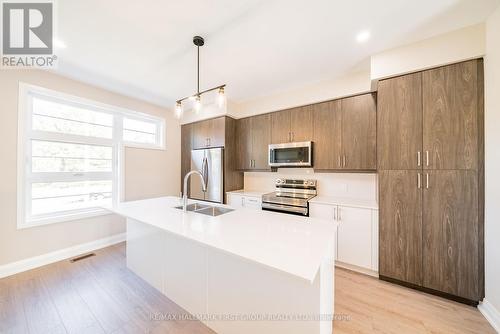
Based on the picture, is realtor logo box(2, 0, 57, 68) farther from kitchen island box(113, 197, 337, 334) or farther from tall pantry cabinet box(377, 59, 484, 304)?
tall pantry cabinet box(377, 59, 484, 304)

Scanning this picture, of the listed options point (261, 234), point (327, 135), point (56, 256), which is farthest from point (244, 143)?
point (56, 256)

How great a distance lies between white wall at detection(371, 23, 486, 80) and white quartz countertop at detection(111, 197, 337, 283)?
1.88m

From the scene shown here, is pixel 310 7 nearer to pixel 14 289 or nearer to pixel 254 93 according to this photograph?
pixel 254 93

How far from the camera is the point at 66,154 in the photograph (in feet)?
8.86

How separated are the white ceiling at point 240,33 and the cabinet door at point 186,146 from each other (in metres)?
1.51

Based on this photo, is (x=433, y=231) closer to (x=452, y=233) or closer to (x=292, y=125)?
(x=452, y=233)

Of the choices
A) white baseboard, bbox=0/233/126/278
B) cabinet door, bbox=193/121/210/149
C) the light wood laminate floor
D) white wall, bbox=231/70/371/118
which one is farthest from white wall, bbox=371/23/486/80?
white baseboard, bbox=0/233/126/278

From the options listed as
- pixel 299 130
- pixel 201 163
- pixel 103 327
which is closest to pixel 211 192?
pixel 201 163

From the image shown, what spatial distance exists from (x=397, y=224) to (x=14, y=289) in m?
4.21

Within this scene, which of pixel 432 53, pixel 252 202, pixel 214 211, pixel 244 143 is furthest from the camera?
pixel 244 143

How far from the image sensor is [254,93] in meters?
3.25

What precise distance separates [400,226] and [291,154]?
1626 millimetres

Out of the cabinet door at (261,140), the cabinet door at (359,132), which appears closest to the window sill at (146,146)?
the cabinet door at (261,140)

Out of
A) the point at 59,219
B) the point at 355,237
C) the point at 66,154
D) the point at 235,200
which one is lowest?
the point at 355,237
